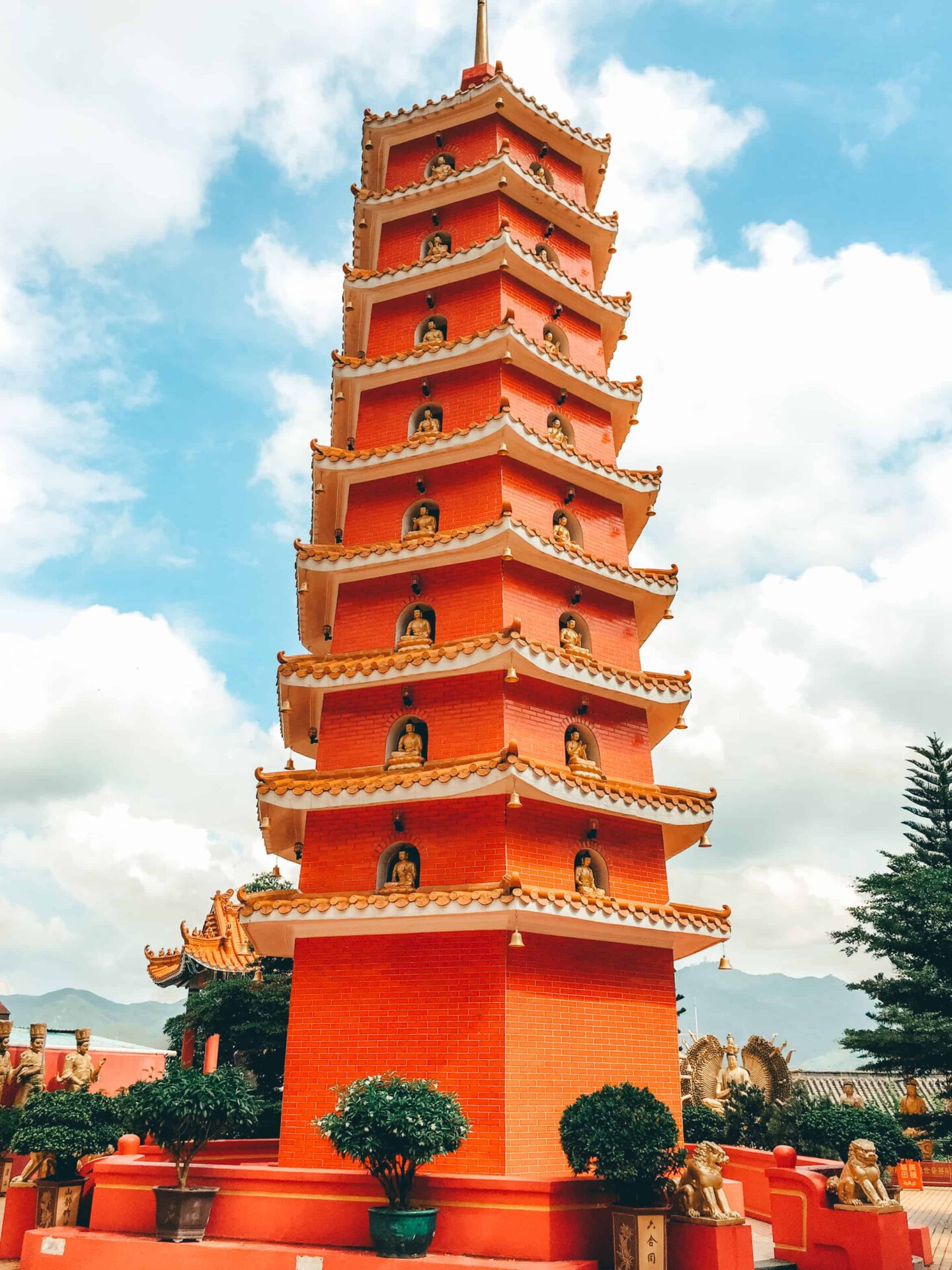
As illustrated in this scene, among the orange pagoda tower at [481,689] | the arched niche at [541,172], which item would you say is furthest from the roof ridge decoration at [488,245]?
the arched niche at [541,172]

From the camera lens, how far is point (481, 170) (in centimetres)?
1816

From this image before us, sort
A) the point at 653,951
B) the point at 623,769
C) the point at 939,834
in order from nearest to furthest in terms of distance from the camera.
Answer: the point at 653,951
the point at 623,769
the point at 939,834

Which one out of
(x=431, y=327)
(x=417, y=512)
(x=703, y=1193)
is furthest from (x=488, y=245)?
(x=703, y=1193)

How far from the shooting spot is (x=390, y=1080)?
10.6 metres

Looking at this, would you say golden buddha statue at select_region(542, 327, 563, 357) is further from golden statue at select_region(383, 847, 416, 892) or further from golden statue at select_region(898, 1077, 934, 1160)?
golden statue at select_region(898, 1077, 934, 1160)

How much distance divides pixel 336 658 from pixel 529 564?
333 cm

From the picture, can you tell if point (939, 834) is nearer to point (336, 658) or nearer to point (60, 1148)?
point (336, 658)

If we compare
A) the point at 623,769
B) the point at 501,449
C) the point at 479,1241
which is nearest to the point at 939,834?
the point at 623,769

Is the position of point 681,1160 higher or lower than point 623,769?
lower

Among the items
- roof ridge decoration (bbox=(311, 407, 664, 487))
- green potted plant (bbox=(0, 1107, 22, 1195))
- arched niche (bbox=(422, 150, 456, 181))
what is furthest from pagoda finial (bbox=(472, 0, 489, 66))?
green potted plant (bbox=(0, 1107, 22, 1195))

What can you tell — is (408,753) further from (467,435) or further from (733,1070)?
(733,1070)

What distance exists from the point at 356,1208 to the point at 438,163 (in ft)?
60.9

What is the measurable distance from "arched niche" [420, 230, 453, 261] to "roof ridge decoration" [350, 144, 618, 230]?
0.88 metres

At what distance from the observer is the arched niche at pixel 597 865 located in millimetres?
13234
